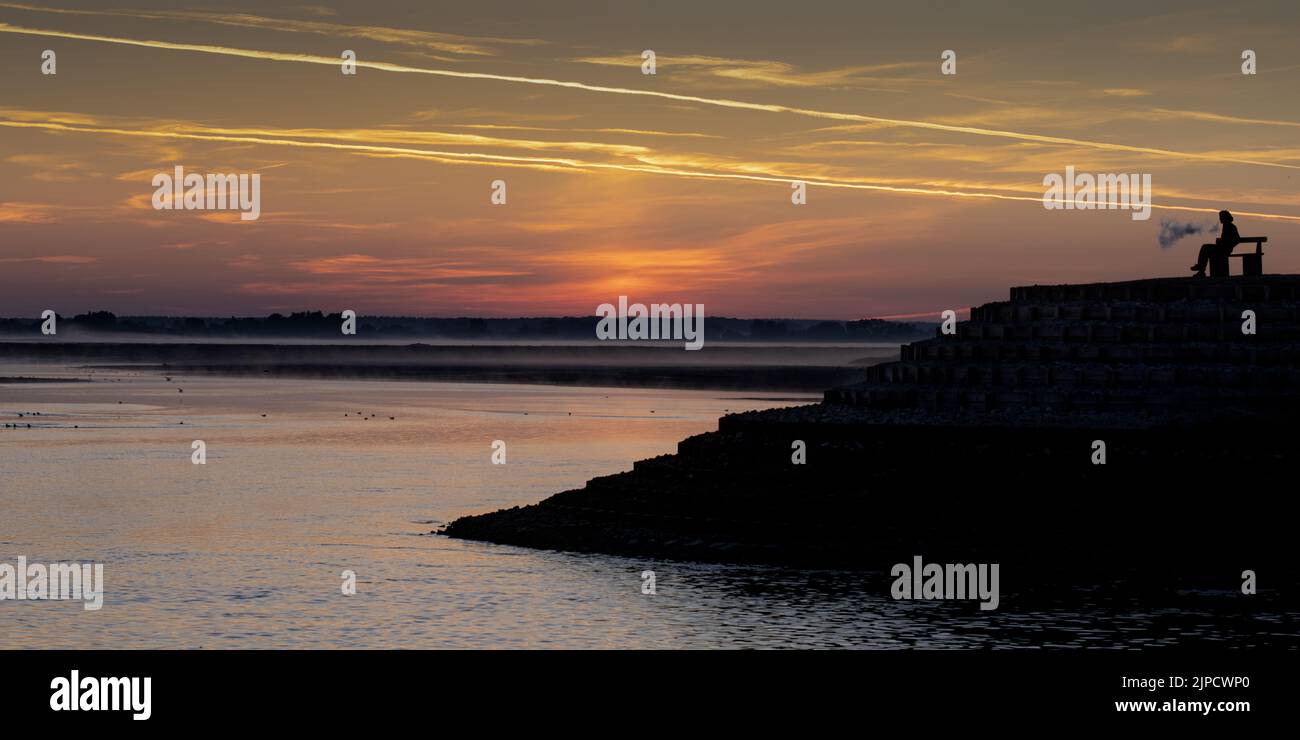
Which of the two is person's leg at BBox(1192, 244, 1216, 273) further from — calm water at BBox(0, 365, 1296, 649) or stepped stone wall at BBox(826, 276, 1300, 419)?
calm water at BBox(0, 365, 1296, 649)

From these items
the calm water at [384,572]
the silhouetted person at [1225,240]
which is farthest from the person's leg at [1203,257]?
the calm water at [384,572]

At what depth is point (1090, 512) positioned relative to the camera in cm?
4169

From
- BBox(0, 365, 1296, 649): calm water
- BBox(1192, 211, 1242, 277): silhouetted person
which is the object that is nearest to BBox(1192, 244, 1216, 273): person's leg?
BBox(1192, 211, 1242, 277): silhouetted person

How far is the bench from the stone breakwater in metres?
Answer: 2.20

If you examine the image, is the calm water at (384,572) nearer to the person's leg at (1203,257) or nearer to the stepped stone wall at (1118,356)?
the stepped stone wall at (1118,356)

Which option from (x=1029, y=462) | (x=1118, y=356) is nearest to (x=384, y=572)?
Answer: (x=1029, y=462)

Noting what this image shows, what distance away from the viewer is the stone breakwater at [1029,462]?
4091cm

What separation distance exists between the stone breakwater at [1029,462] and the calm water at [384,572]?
228 cm

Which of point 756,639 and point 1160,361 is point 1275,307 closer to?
point 1160,361

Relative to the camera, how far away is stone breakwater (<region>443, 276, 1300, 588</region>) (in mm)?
40906

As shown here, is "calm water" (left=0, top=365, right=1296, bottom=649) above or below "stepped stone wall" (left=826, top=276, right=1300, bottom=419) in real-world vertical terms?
below

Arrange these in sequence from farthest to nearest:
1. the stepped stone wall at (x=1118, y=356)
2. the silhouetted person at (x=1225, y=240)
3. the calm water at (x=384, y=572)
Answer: the silhouetted person at (x=1225, y=240)
the stepped stone wall at (x=1118, y=356)
the calm water at (x=384, y=572)

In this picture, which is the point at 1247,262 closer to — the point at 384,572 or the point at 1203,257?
the point at 1203,257
